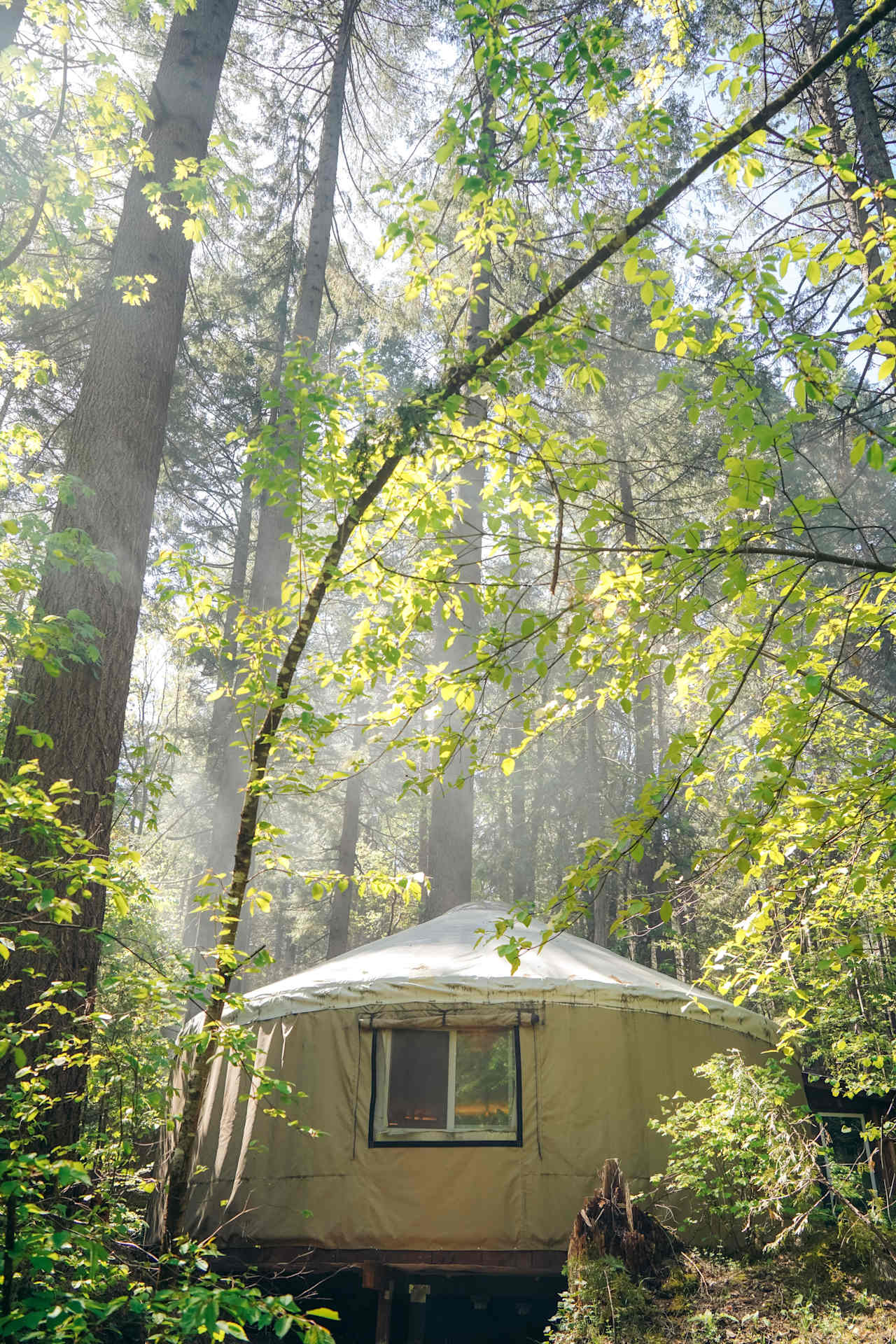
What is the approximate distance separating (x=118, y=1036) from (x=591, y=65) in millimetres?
6245

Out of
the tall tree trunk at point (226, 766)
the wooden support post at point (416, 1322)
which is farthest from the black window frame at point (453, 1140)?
the tall tree trunk at point (226, 766)

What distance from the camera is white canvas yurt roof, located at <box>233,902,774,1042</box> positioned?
5.43 meters

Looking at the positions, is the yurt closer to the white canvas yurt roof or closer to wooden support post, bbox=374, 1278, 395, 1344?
the white canvas yurt roof

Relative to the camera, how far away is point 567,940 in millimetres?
6973

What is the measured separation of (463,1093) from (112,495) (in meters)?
4.29

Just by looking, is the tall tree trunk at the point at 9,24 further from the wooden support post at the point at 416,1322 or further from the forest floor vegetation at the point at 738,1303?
the wooden support post at the point at 416,1322

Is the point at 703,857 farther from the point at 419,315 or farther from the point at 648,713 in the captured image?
the point at 648,713

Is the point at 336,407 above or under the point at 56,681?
above

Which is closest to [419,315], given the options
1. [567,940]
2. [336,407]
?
[567,940]

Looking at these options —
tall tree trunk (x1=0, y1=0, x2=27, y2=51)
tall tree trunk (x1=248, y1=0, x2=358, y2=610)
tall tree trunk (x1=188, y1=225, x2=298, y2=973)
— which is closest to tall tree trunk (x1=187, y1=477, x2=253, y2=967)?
tall tree trunk (x1=188, y1=225, x2=298, y2=973)

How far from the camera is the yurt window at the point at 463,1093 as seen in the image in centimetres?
525

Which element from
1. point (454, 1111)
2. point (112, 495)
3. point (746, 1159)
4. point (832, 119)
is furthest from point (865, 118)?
point (454, 1111)

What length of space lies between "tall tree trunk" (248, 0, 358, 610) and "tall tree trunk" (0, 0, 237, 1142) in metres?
4.24

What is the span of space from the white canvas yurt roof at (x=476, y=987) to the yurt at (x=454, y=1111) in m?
0.01
